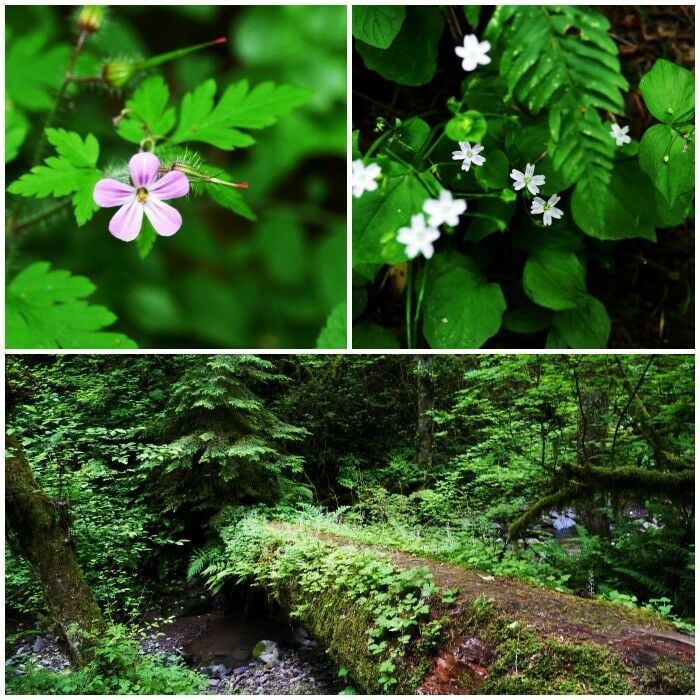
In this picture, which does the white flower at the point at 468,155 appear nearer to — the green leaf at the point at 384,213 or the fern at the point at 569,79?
the green leaf at the point at 384,213

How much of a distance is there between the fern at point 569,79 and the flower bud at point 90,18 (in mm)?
1063

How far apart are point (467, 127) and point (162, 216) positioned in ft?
2.87

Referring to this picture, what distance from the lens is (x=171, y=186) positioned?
1864 mm

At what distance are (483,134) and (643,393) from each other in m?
1.06

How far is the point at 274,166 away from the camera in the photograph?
6.85 ft

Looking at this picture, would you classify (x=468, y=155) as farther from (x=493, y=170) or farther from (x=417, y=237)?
(x=417, y=237)

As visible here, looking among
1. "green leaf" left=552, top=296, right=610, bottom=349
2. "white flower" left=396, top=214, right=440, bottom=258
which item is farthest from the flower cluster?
"green leaf" left=552, top=296, right=610, bottom=349

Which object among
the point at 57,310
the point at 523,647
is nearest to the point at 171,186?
the point at 57,310

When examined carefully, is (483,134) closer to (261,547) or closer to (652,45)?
(652,45)

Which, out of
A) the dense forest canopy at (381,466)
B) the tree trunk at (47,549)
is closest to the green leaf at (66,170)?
the dense forest canopy at (381,466)

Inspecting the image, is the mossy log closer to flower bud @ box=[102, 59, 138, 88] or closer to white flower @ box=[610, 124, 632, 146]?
white flower @ box=[610, 124, 632, 146]

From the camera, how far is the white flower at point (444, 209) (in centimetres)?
195

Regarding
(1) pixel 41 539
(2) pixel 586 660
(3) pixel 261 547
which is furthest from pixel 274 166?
(2) pixel 586 660

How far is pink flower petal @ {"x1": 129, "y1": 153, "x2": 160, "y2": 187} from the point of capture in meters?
1.83
